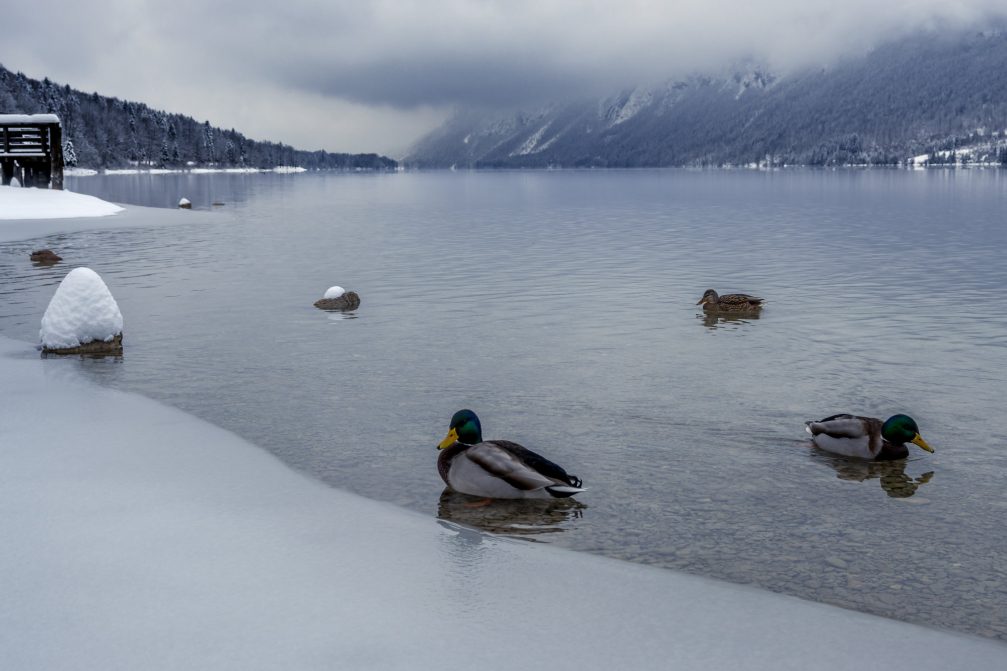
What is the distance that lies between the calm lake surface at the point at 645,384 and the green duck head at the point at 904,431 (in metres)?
0.34

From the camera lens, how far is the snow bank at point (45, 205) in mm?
48469

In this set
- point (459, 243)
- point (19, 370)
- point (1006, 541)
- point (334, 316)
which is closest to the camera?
point (1006, 541)

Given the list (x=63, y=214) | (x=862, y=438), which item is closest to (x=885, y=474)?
(x=862, y=438)

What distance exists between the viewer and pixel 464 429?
9.30 metres

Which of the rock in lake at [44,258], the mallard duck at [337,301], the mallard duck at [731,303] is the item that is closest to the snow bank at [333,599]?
the mallard duck at [337,301]

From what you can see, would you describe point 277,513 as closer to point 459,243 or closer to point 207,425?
point 207,425

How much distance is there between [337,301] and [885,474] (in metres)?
14.3

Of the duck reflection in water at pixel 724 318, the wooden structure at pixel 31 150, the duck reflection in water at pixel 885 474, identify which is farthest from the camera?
the wooden structure at pixel 31 150

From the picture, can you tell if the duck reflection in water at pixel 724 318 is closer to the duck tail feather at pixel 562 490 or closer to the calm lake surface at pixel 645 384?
the calm lake surface at pixel 645 384

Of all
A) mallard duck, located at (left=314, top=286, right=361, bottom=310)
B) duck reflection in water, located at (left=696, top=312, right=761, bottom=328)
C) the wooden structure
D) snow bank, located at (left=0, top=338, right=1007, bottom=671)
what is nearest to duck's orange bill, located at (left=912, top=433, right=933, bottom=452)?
snow bank, located at (left=0, top=338, right=1007, bottom=671)

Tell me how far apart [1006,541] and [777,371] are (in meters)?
7.00

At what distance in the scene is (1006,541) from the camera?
816 cm

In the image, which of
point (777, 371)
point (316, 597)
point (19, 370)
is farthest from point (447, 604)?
point (19, 370)

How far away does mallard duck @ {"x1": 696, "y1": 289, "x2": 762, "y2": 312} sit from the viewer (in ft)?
67.4
